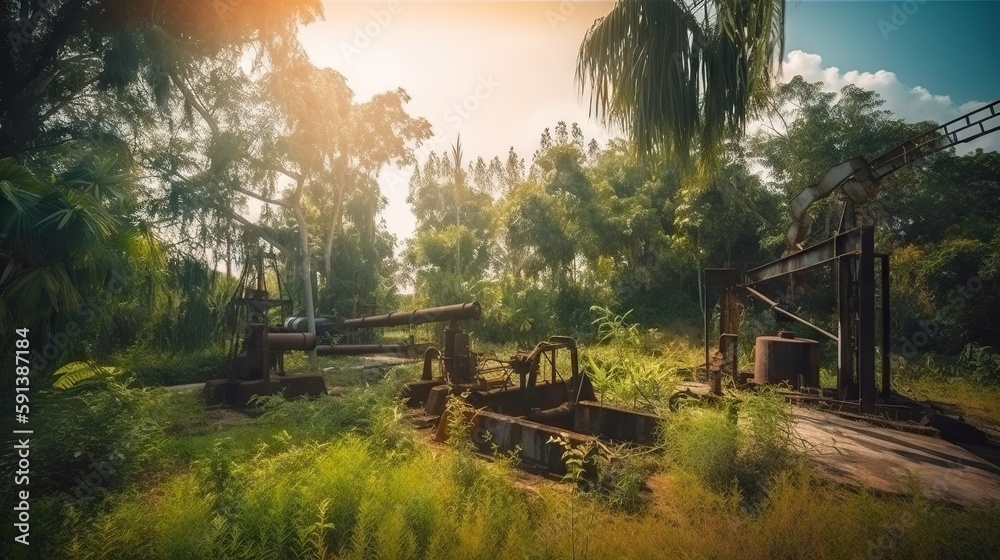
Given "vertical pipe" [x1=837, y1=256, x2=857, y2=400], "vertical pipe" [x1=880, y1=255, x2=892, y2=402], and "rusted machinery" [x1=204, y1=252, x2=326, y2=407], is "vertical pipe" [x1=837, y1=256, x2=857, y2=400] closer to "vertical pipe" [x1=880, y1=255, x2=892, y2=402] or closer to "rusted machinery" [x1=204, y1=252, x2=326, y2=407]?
"vertical pipe" [x1=880, y1=255, x2=892, y2=402]

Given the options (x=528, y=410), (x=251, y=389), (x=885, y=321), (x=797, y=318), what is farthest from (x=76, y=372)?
(x=885, y=321)

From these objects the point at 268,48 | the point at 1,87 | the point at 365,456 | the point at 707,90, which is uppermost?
the point at 268,48

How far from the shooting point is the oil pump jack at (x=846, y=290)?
19.4 feet

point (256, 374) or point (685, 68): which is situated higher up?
point (685, 68)

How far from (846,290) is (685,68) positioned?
13.2 feet

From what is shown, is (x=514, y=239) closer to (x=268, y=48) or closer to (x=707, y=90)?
(x=268, y=48)

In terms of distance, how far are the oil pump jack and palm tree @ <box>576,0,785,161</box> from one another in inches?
100.0

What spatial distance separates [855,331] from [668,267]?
16875 mm

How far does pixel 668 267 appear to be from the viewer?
22812 millimetres

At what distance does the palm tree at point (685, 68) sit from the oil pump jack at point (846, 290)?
8.33 ft

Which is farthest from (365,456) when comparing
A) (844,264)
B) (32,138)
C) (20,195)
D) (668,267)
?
(668,267)

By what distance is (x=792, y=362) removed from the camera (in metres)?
8.47

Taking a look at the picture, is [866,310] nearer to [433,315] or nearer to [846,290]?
[846,290]

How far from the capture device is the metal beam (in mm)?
6204
